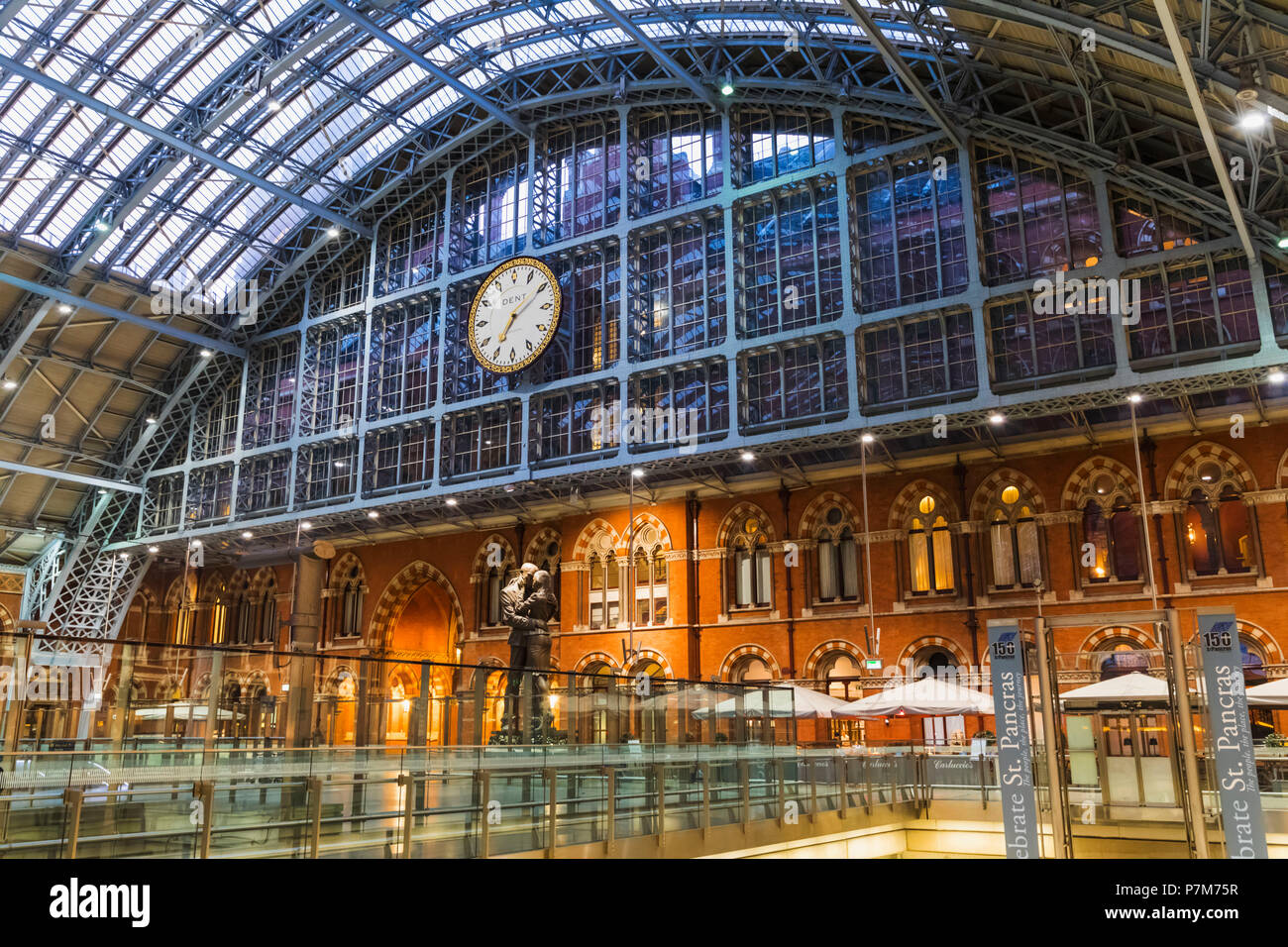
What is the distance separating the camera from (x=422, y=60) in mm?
36438

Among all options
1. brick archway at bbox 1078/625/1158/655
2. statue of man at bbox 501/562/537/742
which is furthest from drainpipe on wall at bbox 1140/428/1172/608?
statue of man at bbox 501/562/537/742

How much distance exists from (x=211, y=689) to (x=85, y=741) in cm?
121

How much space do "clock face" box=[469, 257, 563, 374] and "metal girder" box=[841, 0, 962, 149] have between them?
51.3 feet

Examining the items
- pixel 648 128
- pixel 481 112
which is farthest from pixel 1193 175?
pixel 481 112

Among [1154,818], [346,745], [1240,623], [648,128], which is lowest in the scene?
[1154,818]

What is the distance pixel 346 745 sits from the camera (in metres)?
10.7

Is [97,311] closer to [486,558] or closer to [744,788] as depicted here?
[486,558]

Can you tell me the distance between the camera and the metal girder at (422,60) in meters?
33.8

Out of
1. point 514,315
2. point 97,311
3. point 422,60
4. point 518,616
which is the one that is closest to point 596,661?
point 514,315

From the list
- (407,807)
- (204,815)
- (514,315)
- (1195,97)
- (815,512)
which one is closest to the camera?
(204,815)

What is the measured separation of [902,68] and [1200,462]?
551 inches

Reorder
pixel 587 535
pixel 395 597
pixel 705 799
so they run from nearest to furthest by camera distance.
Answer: pixel 705 799, pixel 587 535, pixel 395 597

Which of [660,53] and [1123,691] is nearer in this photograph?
[1123,691]
